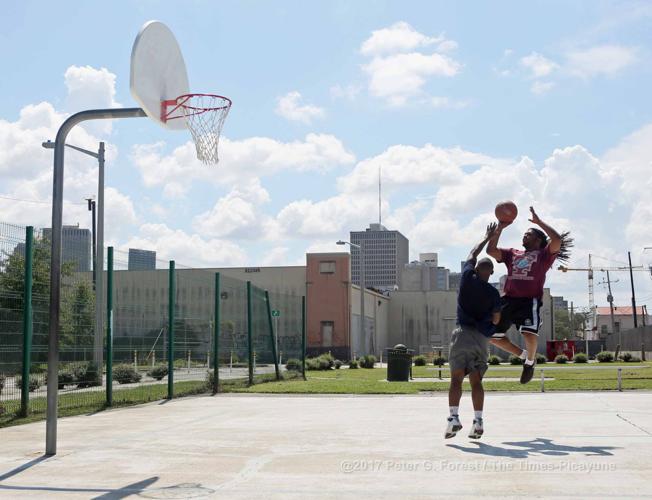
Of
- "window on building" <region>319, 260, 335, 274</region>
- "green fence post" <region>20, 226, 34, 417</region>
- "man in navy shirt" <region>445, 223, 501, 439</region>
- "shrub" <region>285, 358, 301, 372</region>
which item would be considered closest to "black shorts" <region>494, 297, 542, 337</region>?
"man in navy shirt" <region>445, 223, 501, 439</region>

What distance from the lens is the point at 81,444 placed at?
9.21 meters

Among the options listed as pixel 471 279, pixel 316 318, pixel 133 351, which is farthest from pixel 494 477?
pixel 316 318

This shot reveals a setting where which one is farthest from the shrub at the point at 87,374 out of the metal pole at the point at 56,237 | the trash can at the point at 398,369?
the trash can at the point at 398,369

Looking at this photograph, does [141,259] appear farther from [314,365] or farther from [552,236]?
[314,365]

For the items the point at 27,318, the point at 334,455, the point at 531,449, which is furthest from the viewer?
the point at 27,318

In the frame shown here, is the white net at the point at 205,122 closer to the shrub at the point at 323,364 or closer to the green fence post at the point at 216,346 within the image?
the green fence post at the point at 216,346

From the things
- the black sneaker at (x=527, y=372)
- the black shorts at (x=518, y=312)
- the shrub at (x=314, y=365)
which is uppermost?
the black shorts at (x=518, y=312)

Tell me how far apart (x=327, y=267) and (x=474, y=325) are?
54205 millimetres

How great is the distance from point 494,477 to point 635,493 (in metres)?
1.13

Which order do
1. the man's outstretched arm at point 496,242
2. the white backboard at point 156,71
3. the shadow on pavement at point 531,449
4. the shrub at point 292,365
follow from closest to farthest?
the shadow on pavement at point 531,449 < the white backboard at point 156,71 < the man's outstretched arm at point 496,242 < the shrub at point 292,365

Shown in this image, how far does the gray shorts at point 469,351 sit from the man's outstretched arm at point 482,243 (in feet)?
2.72

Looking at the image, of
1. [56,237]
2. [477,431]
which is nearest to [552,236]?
[477,431]

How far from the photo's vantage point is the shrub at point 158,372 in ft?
57.3

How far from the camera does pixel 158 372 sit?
17.8m
